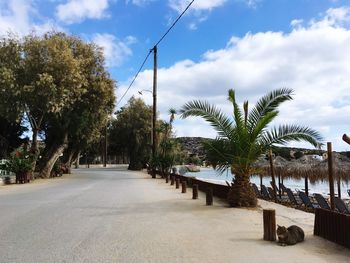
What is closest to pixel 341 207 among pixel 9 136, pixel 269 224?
pixel 269 224

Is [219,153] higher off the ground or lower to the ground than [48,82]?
lower

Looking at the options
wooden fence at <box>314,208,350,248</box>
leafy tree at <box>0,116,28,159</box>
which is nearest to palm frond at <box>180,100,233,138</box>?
wooden fence at <box>314,208,350,248</box>

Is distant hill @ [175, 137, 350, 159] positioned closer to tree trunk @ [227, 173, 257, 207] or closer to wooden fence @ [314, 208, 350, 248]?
tree trunk @ [227, 173, 257, 207]

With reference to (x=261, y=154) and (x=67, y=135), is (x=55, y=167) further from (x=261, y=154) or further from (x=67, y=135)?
(x=261, y=154)

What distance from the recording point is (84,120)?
37.7 metres

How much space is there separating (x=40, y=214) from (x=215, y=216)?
4860mm

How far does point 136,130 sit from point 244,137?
168ft

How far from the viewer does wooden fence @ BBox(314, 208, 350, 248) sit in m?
8.64

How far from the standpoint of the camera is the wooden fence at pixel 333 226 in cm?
864

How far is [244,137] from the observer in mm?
15398

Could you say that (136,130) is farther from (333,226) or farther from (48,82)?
(333,226)

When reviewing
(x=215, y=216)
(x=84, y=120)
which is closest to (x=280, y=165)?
(x=84, y=120)

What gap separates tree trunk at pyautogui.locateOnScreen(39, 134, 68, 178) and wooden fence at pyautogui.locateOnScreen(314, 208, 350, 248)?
99.2 feet

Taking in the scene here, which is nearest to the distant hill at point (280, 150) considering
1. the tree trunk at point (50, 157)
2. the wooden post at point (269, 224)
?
the wooden post at point (269, 224)
